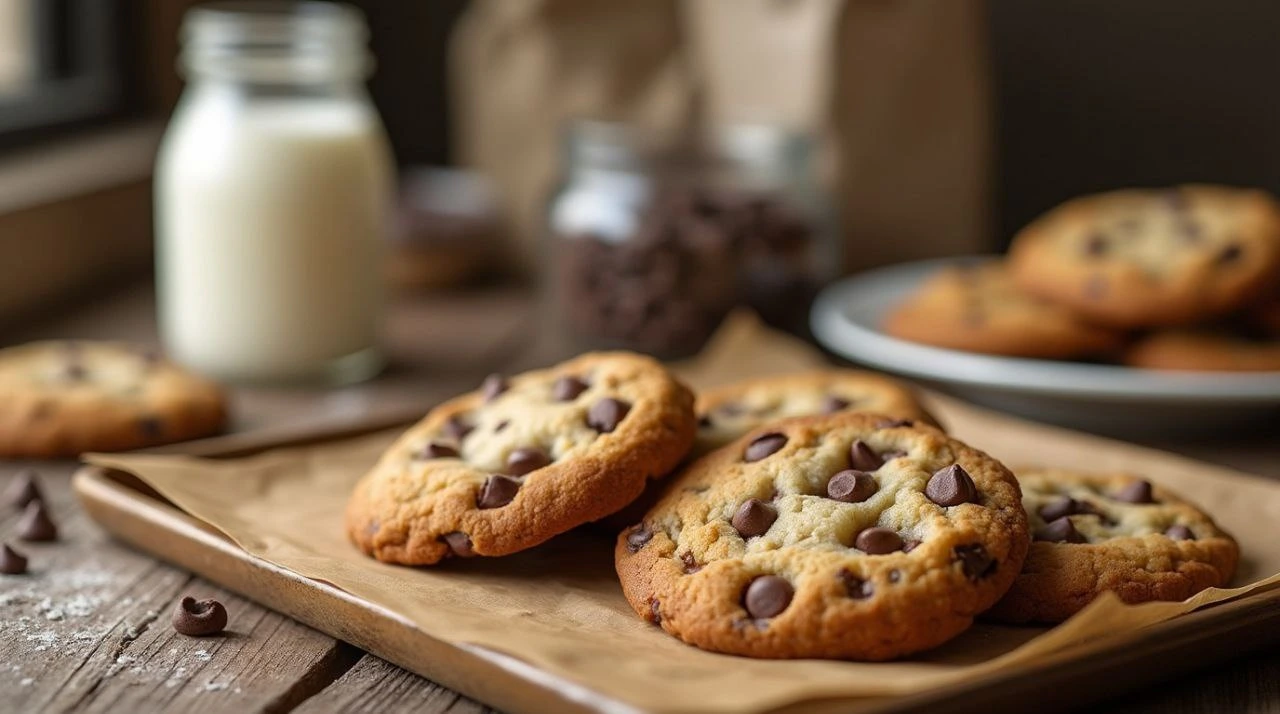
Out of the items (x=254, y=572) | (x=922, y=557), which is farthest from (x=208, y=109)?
(x=922, y=557)

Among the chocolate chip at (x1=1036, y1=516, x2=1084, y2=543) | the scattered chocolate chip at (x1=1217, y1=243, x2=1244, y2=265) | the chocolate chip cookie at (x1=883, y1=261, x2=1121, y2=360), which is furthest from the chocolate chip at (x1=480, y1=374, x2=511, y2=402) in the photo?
the scattered chocolate chip at (x1=1217, y1=243, x2=1244, y2=265)

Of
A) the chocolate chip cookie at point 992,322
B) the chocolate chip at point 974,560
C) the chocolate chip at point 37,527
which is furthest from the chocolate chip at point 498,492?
the chocolate chip cookie at point 992,322

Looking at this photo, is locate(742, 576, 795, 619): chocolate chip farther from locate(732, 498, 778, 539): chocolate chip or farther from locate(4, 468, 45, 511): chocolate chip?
locate(4, 468, 45, 511): chocolate chip

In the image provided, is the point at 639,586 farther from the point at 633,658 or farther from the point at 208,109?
the point at 208,109

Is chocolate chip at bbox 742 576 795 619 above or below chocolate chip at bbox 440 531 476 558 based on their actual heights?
above

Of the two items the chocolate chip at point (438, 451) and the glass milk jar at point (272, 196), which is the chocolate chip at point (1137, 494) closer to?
the chocolate chip at point (438, 451)

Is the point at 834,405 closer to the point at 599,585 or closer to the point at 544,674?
the point at 599,585

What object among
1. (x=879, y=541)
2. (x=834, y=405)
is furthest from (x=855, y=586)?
(x=834, y=405)
